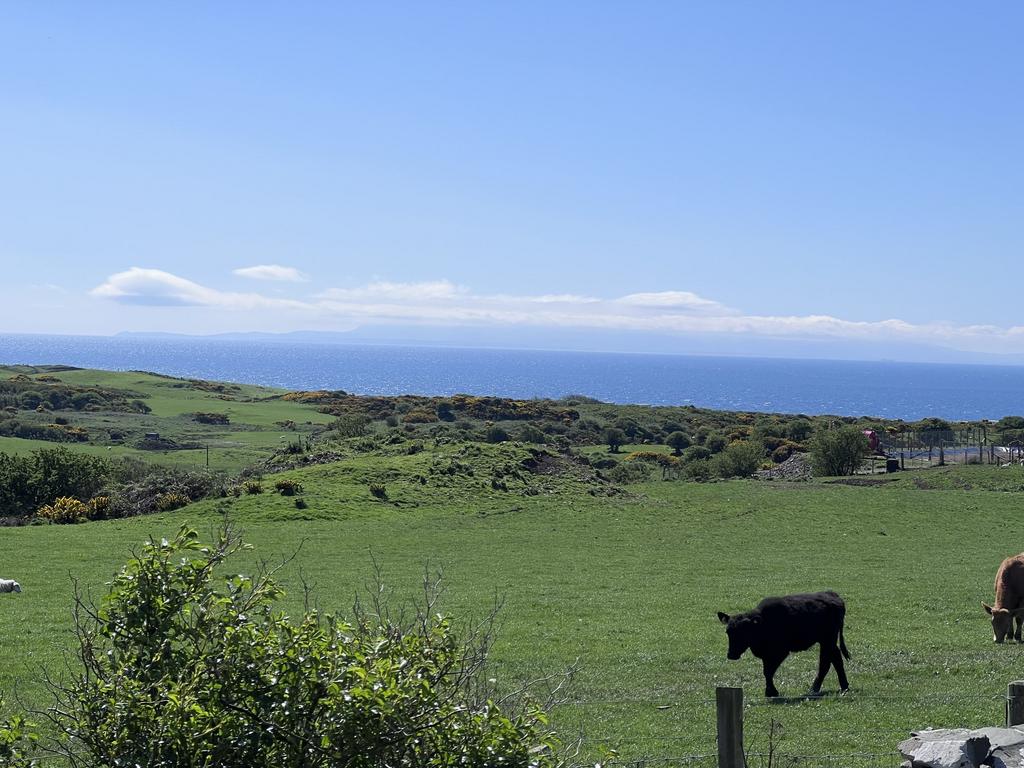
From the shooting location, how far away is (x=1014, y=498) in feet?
153

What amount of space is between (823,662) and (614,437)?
224 feet

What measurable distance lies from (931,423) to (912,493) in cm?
4779

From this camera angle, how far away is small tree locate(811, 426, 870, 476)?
6084 cm

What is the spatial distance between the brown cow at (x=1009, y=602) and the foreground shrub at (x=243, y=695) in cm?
1622

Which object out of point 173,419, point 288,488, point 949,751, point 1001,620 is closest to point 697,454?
point 288,488

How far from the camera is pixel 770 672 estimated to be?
50.5 ft

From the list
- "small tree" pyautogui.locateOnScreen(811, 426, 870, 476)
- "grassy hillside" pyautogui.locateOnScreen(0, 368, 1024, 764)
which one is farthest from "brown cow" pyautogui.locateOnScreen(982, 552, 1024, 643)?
"small tree" pyautogui.locateOnScreen(811, 426, 870, 476)

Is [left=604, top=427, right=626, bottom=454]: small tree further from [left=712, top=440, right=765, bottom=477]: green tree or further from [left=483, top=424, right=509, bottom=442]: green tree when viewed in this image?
[left=712, top=440, right=765, bottom=477]: green tree

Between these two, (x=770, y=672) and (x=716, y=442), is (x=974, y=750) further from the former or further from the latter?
(x=716, y=442)

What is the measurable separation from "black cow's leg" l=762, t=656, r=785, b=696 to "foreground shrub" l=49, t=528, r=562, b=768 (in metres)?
10.0

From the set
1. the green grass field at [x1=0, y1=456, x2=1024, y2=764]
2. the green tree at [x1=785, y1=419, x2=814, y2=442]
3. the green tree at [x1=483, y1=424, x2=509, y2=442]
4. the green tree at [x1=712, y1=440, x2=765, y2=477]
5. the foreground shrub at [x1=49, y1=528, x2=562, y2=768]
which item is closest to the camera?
the foreground shrub at [x1=49, y1=528, x2=562, y2=768]

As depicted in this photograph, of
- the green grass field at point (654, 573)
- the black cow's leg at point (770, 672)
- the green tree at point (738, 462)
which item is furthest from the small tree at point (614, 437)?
the black cow's leg at point (770, 672)

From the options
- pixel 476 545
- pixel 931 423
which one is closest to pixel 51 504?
pixel 476 545

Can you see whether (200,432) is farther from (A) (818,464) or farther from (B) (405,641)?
(B) (405,641)
